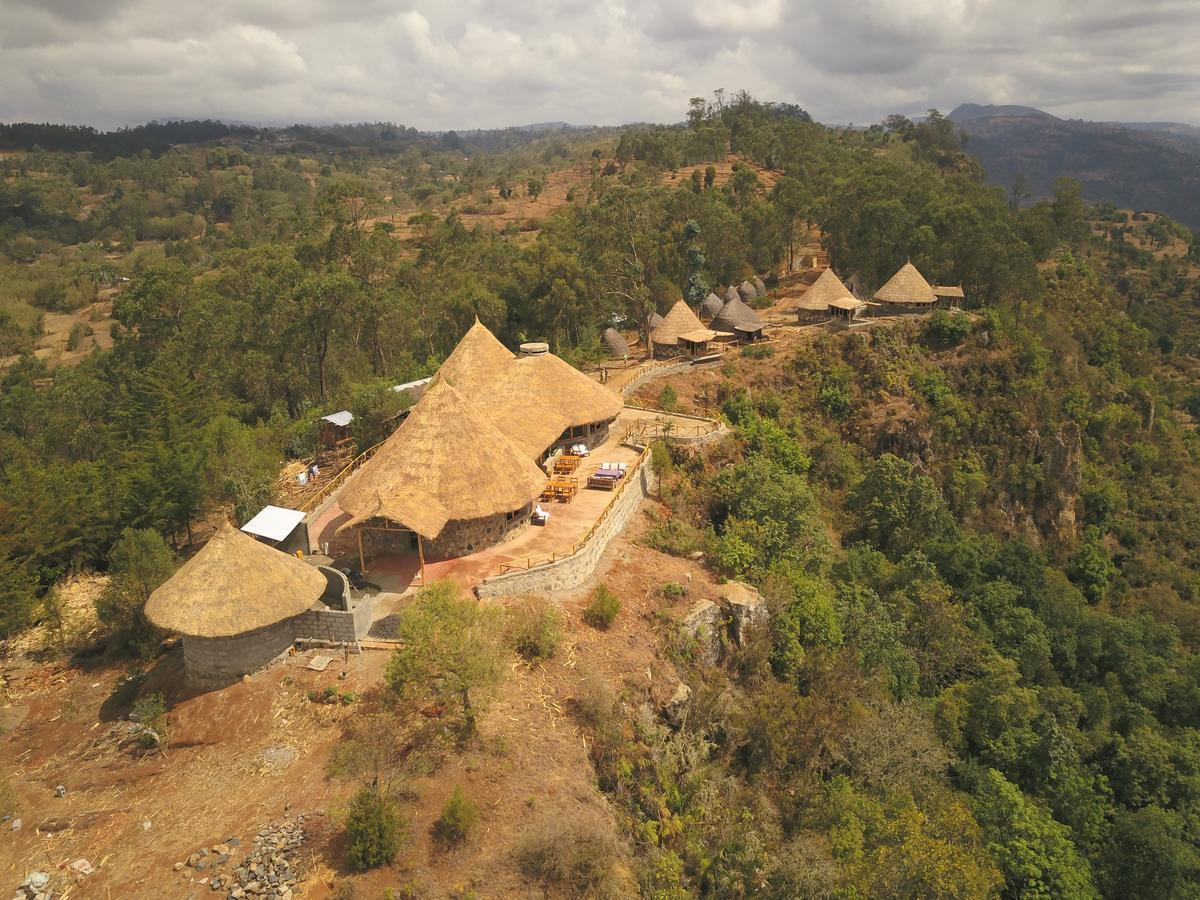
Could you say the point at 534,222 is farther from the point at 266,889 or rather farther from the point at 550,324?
the point at 266,889

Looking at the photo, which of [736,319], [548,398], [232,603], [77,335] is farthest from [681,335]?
[77,335]

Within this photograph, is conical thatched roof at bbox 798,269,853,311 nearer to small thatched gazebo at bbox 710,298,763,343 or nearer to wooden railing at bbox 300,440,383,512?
small thatched gazebo at bbox 710,298,763,343

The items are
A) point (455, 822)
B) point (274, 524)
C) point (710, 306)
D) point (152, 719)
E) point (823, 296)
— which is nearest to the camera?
point (455, 822)

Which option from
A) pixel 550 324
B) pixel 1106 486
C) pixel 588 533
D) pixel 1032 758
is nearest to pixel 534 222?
pixel 550 324

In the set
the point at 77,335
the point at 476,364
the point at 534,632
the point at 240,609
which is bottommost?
the point at 77,335

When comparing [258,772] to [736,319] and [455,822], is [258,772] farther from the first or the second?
[736,319]

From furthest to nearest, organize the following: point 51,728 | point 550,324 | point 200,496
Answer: point 550,324
point 200,496
point 51,728

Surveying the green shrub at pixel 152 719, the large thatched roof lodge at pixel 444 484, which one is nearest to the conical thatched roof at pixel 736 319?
the large thatched roof lodge at pixel 444 484
